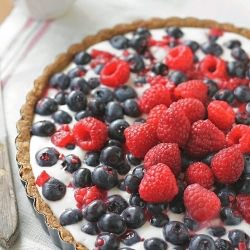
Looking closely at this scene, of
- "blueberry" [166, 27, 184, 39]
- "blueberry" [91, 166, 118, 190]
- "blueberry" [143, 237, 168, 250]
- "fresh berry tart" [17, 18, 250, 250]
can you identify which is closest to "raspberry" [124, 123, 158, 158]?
"fresh berry tart" [17, 18, 250, 250]

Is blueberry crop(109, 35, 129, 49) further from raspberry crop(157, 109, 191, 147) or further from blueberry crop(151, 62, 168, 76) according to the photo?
raspberry crop(157, 109, 191, 147)

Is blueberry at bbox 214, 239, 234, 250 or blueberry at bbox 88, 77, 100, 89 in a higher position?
blueberry at bbox 88, 77, 100, 89

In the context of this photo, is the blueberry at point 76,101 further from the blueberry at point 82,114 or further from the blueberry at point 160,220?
the blueberry at point 160,220

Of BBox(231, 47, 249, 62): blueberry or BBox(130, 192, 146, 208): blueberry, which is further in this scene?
BBox(231, 47, 249, 62): blueberry

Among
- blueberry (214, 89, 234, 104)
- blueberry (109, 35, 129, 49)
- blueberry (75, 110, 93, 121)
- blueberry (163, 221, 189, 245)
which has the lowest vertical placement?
blueberry (163, 221, 189, 245)

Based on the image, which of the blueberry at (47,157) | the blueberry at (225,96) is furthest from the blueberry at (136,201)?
the blueberry at (225,96)

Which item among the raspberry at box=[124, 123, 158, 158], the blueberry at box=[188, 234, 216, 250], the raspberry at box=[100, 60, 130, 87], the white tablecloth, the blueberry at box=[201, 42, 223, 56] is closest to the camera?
the blueberry at box=[188, 234, 216, 250]

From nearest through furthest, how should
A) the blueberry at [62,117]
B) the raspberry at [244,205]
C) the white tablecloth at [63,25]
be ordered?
the raspberry at [244,205] → the blueberry at [62,117] → the white tablecloth at [63,25]
